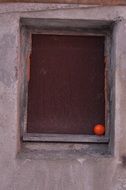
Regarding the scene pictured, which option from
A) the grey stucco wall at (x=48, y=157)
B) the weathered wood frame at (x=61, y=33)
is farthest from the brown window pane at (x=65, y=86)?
the grey stucco wall at (x=48, y=157)

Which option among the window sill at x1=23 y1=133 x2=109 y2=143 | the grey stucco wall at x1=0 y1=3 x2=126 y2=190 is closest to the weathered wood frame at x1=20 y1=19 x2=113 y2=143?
the window sill at x1=23 y1=133 x2=109 y2=143

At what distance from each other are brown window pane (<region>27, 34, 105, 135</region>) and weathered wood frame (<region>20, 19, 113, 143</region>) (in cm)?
5

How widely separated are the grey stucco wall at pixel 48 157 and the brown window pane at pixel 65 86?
0.29 metres

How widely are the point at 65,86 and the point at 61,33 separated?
1.60 feet

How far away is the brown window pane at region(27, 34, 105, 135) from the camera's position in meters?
4.00

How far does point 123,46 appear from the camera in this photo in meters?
3.77

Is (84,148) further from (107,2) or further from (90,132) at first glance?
(107,2)

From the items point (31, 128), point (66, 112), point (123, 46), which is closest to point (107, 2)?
point (123, 46)

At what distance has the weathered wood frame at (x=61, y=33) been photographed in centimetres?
392

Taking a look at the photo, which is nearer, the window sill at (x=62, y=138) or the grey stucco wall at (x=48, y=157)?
the grey stucco wall at (x=48, y=157)

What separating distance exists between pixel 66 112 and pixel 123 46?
78 cm

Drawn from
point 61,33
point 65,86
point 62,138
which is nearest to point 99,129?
point 62,138

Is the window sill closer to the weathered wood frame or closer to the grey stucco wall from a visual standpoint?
the weathered wood frame

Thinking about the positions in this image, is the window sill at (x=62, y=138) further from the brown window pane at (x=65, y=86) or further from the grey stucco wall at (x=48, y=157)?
the grey stucco wall at (x=48, y=157)
